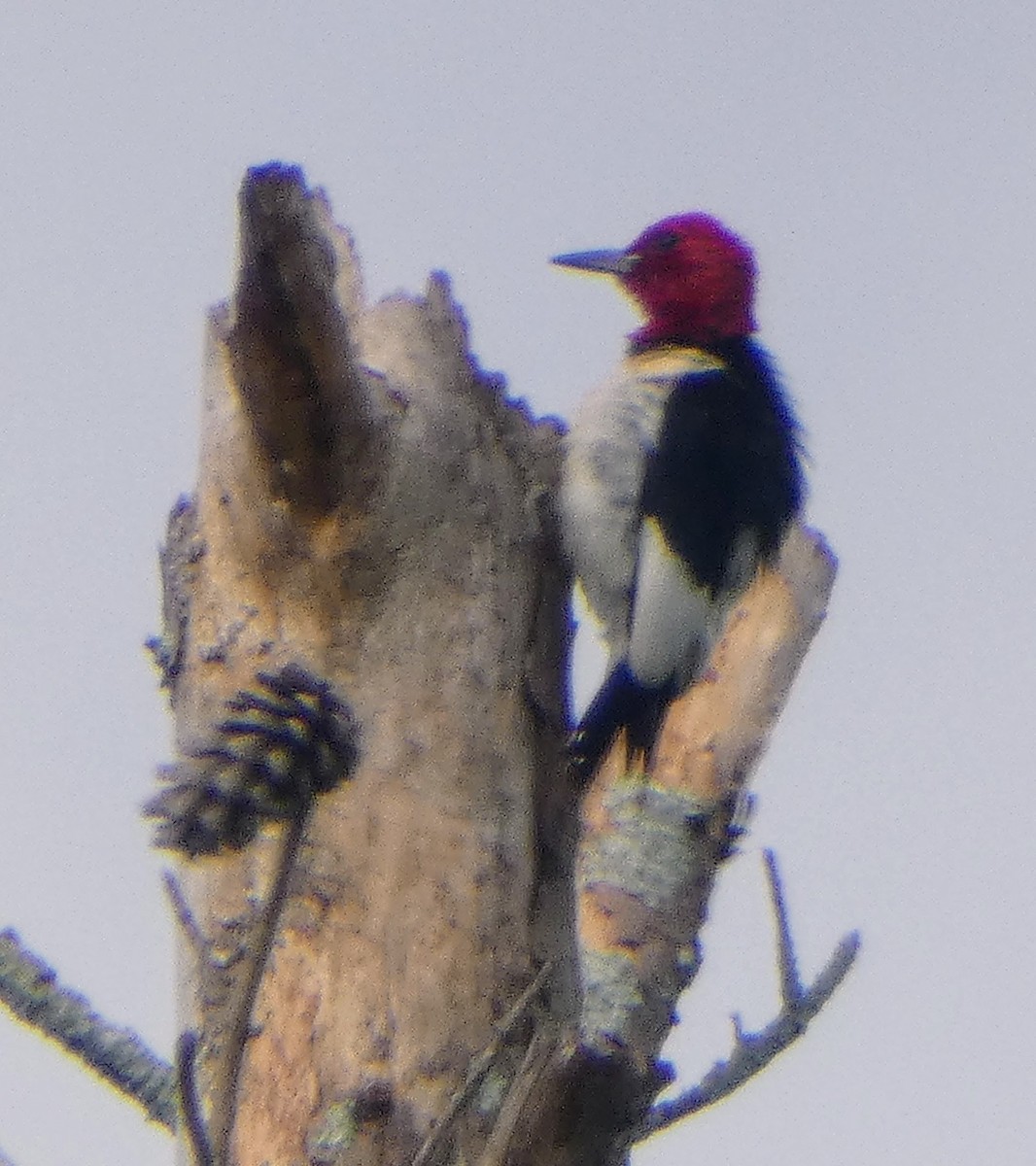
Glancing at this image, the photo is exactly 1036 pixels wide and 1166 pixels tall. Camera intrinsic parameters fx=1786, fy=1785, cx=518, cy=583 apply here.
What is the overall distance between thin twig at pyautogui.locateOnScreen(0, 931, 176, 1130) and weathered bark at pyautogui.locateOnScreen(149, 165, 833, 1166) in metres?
0.08

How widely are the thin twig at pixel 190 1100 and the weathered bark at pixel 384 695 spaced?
1.71 feet

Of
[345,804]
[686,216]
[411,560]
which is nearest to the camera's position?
[345,804]

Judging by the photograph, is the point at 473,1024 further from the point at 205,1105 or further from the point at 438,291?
the point at 438,291

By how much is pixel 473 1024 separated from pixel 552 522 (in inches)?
36.7

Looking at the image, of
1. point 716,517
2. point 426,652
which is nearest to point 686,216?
point 716,517

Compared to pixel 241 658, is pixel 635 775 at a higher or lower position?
lower

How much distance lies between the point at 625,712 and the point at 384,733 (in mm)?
887

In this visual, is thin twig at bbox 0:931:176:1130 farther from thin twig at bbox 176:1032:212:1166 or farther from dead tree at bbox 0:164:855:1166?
thin twig at bbox 176:1032:212:1166

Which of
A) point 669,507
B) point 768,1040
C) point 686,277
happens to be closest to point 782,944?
point 768,1040

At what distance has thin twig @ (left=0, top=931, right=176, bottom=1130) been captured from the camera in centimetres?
217

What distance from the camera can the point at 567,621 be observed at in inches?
112

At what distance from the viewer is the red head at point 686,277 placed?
4094 mm

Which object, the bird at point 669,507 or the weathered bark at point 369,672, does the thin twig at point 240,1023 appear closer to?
the weathered bark at point 369,672

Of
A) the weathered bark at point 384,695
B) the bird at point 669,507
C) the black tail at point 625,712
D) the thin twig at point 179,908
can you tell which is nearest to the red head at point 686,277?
the bird at point 669,507
